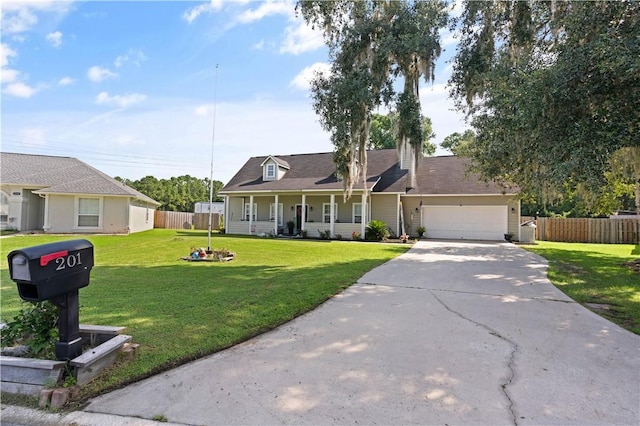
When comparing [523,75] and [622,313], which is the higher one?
[523,75]

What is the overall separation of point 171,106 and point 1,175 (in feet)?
38.5

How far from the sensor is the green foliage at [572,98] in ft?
17.7

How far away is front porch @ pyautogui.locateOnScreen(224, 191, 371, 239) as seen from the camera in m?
19.1

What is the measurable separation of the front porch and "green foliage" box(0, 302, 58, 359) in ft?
51.3

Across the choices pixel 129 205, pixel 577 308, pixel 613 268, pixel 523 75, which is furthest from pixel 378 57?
pixel 129 205

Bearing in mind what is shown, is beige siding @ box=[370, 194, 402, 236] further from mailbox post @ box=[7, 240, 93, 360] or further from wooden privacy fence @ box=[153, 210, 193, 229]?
mailbox post @ box=[7, 240, 93, 360]

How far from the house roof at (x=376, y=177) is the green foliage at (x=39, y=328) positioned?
51.0ft

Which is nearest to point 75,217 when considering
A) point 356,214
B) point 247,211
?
point 247,211

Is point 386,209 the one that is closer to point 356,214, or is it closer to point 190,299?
point 356,214

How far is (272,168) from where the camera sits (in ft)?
72.6

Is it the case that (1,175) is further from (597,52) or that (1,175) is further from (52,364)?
(597,52)

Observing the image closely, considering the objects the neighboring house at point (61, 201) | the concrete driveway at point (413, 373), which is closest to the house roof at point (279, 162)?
the neighboring house at point (61, 201)

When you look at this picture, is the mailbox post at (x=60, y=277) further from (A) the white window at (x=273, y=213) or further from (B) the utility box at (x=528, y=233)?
(B) the utility box at (x=528, y=233)

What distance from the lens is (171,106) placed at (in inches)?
602
